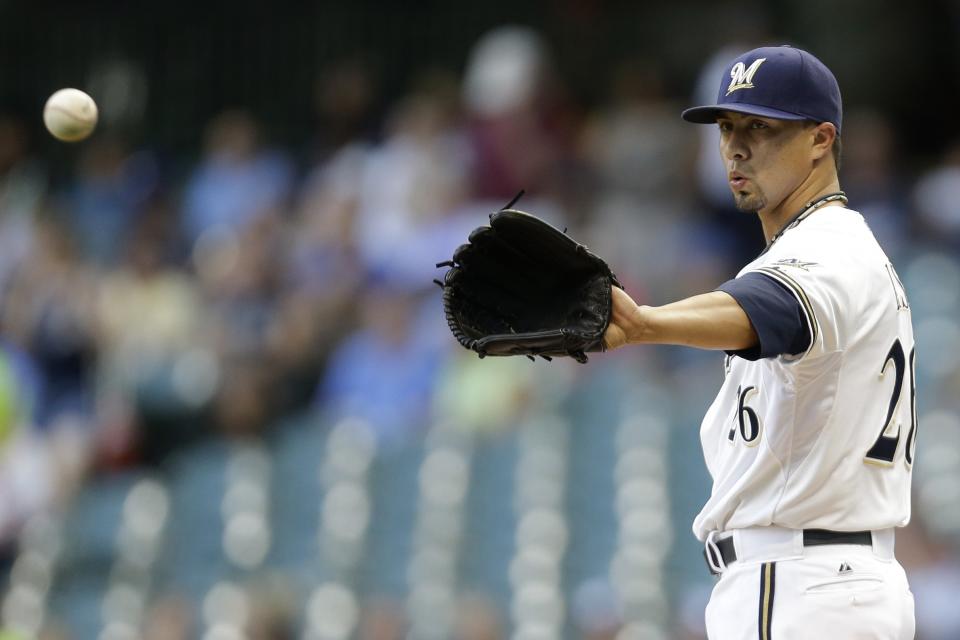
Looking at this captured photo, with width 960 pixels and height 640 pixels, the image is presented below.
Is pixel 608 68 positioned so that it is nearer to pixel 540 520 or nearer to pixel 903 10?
pixel 903 10

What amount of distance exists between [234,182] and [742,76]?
8546mm

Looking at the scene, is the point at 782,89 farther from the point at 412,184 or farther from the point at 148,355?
the point at 148,355

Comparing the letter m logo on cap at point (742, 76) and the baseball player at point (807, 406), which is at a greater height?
the letter m logo on cap at point (742, 76)

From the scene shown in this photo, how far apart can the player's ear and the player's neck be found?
2.3 inches

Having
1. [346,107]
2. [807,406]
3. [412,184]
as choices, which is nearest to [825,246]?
[807,406]

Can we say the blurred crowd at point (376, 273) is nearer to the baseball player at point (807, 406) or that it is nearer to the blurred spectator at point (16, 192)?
the blurred spectator at point (16, 192)

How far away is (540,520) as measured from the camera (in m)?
7.96

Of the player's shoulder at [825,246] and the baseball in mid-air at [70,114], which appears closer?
the player's shoulder at [825,246]

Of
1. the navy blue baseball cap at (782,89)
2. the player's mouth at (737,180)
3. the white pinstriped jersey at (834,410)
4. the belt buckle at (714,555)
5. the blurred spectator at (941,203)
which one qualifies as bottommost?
the belt buckle at (714,555)

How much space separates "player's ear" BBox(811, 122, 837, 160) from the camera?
3.50 metres

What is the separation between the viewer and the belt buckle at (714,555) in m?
3.52

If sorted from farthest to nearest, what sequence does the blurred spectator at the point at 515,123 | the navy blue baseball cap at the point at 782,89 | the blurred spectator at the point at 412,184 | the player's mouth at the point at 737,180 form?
the blurred spectator at the point at 515,123, the blurred spectator at the point at 412,184, the player's mouth at the point at 737,180, the navy blue baseball cap at the point at 782,89

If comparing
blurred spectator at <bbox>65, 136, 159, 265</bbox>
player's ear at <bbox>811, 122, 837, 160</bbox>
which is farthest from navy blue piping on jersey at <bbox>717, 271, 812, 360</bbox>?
blurred spectator at <bbox>65, 136, 159, 265</bbox>

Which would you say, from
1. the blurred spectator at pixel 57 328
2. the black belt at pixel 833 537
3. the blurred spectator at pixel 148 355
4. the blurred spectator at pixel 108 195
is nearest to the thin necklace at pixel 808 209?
the black belt at pixel 833 537
